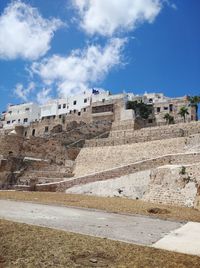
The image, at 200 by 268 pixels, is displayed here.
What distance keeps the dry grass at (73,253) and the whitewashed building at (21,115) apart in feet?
209

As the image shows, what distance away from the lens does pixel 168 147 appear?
97.1 feet

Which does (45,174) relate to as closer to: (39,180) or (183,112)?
(39,180)

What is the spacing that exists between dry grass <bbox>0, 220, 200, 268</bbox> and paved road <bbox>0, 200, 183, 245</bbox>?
1.07 m

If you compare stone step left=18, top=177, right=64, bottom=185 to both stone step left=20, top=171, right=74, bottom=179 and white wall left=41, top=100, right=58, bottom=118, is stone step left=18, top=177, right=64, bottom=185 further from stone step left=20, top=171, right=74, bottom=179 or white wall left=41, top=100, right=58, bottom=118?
white wall left=41, top=100, right=58, bottom=118

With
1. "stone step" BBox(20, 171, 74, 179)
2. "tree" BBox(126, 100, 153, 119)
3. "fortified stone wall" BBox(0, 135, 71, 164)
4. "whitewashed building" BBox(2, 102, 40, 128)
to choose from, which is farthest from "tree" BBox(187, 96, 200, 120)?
"whitewashed building" BBox(2, 102, 40, 128)

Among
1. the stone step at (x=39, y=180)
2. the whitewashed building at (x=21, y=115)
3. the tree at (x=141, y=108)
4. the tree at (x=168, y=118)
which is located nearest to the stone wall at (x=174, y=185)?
the stone step at (x=39, y=180)

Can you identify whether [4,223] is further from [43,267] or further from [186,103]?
[186,103]

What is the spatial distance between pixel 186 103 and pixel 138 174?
34.8m

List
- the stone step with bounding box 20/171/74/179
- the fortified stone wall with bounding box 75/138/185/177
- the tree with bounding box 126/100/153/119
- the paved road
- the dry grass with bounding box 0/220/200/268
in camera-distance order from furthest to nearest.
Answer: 1. the tree with bounding box 126/100/153/119
2. the fortified stone wall with bounding box 75/138/185/177
3. the stone step with bounding box 20/171/74/179
4. the paved road
5. the dry grass with bounding box 0/220/200/268

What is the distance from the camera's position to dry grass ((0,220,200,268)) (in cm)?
624

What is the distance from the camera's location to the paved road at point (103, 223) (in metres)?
9.01

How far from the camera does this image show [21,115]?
72.2 meters

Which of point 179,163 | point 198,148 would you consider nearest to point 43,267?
point 179,163

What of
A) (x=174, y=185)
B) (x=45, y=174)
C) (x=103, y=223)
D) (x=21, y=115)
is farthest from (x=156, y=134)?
(x=21, y=115)
